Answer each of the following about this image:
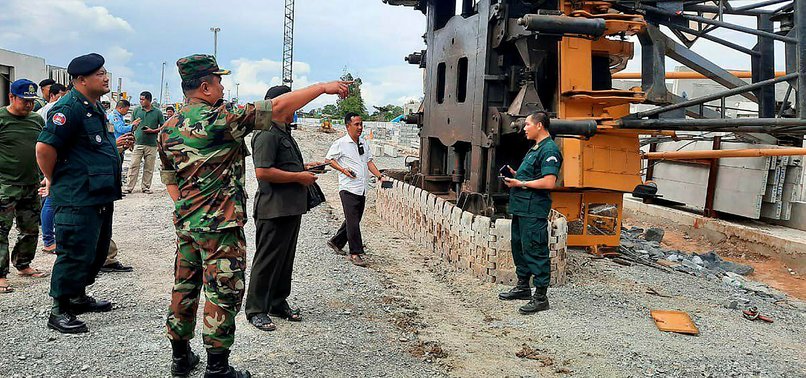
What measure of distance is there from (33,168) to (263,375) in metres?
3.43

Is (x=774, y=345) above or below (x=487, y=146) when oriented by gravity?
below

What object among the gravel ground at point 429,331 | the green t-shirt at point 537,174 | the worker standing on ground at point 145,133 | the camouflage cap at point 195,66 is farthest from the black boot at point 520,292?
the worker standing on ground at point 145,133

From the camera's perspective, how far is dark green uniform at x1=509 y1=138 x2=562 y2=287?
554 cm

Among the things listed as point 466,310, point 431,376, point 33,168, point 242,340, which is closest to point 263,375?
point 242,340

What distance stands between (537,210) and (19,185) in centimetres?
473

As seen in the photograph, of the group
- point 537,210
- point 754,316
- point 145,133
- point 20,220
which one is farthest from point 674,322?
point 145,133

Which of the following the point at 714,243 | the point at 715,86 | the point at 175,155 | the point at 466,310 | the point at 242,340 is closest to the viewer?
the point at 175,155

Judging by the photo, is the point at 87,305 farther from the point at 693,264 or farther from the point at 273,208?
the point at 693,264

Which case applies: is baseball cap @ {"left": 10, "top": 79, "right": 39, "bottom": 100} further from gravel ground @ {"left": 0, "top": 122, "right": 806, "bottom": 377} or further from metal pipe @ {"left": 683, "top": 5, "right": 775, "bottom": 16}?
metal pipe @ {"left": 683, "top": 5, "right": 775, "bottom": 16}

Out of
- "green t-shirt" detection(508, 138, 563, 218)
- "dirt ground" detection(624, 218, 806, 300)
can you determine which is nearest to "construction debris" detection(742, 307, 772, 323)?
"green t-shirt" detection(508, 138, 563, 218)

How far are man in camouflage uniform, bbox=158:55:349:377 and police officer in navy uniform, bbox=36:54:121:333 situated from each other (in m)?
1.30

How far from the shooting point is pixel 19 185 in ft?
18.5

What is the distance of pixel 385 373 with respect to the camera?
4070 millimetres

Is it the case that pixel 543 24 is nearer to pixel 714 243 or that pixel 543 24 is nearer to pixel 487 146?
pixel 487 146
